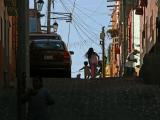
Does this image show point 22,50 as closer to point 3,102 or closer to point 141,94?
point 3,102

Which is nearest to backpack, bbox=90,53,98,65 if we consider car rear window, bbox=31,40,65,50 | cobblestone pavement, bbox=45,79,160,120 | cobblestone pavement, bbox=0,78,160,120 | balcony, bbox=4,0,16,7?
car rear window, bbox=31,40,65,50

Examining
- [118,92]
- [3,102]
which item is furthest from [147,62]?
[3,102]

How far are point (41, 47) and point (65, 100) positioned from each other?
973 cm

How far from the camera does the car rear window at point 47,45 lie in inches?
1081

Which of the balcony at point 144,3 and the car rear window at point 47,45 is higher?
the balcony at point 144,3

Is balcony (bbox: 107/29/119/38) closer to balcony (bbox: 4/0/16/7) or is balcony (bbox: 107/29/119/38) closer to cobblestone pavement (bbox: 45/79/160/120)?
balcony (bbox: 4/0/16/7)

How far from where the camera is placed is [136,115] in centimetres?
1611

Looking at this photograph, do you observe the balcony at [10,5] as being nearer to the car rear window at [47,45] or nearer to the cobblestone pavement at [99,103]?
the car rear window at [47,45]

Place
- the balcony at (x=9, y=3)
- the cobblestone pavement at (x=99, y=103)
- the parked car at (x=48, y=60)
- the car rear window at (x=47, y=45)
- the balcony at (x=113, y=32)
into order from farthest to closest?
the balcony at (x=113, y=32), the car rear window at (x=47, y=45), the parked car at (x=48, y=60), the balcony at (x=9, y=3), the cobblestone pavement at (x=99, y=103)

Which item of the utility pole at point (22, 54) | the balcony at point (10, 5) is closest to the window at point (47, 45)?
the balcony at point (10, 5)

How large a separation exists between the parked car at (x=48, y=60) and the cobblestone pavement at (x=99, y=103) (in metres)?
6.05

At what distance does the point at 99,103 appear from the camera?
17484mm

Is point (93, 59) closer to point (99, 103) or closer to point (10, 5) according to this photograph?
point (10, 5)

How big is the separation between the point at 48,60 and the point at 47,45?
2.80 ft
